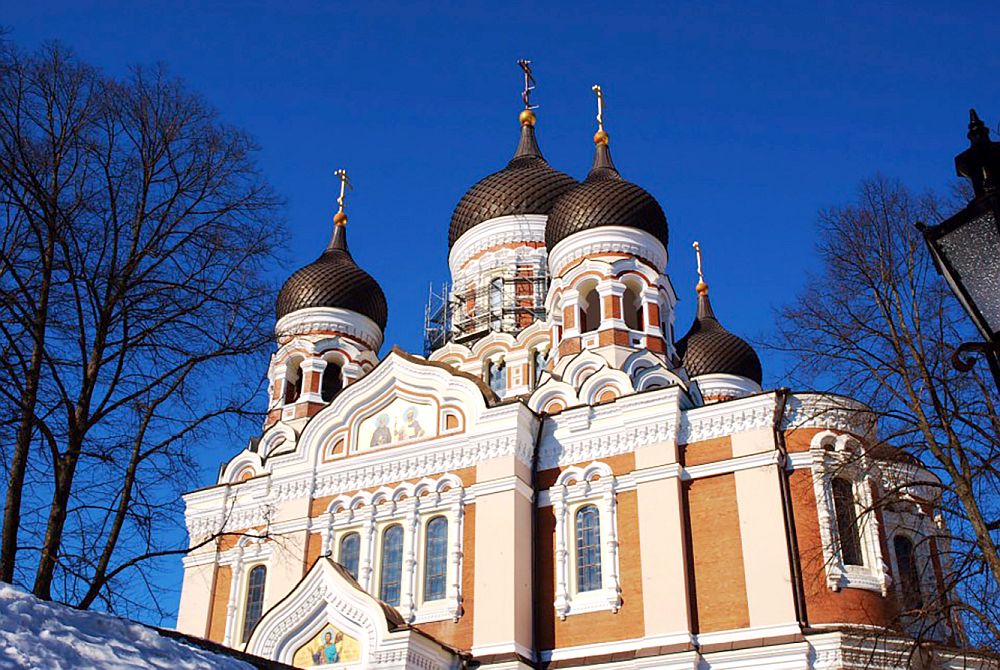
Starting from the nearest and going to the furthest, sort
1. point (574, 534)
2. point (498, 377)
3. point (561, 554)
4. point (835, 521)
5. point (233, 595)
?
1. point (835, 521)
2. point (561, 554)
3. point (574, 534)
4. point (233, 595)
5. point (498, 377)

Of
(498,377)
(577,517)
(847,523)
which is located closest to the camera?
(847,523)

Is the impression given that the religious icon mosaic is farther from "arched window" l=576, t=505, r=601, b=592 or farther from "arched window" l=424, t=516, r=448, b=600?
"arched window" l=576, t=505, r=601, b=592

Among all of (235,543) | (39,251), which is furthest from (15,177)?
(235,543)

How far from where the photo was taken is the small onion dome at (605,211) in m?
19.7

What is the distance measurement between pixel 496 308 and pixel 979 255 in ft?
63.1

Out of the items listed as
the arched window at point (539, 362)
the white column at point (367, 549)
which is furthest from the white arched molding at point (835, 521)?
the arched window at point (539, 362)

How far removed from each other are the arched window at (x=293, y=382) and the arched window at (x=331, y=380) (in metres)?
0.52

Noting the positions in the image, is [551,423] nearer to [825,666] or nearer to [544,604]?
[544,604]

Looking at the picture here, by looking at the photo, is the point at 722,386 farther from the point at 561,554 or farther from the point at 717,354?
the point at 561,554

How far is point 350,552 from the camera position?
16.2 meters

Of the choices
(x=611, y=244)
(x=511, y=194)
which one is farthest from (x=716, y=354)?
(x=511, y=194)

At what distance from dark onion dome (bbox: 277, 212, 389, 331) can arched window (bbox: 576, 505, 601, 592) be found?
879 cm

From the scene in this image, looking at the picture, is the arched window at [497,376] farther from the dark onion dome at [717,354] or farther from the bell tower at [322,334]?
the dark onion dome at [717,354]

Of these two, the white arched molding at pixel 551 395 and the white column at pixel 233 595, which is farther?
the white arched molding at pixel 551 395
